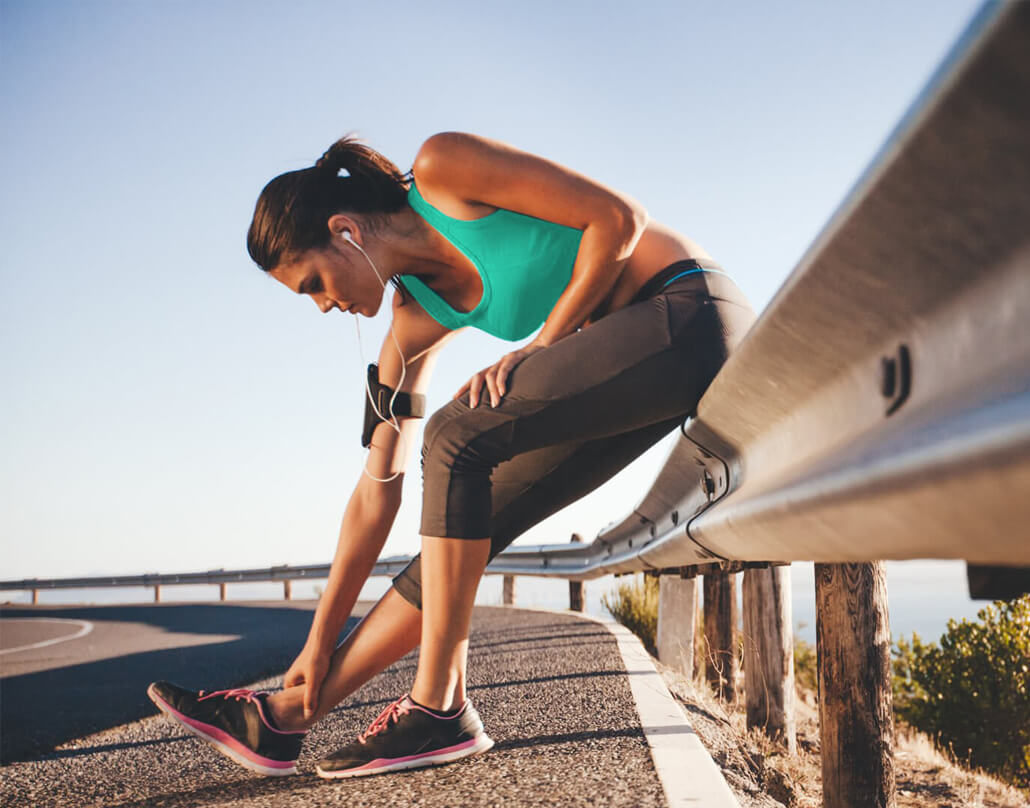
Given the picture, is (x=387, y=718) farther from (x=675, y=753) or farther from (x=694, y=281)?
(x=694, y=281)

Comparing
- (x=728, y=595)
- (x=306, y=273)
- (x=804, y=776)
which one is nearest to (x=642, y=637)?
(x=728, y=595)

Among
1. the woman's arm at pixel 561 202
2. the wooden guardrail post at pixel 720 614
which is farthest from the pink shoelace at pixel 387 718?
the wooden guardrail post at pixel 720 614

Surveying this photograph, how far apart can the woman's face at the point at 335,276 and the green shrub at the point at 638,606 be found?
6575 millimetres

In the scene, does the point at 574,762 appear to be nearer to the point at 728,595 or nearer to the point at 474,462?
the point at 474,462

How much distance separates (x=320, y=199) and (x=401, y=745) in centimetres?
167

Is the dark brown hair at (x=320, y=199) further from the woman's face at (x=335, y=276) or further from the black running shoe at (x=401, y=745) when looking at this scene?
the black running shoe at (x=401, y=745)

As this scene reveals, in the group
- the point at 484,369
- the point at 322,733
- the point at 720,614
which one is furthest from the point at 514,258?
the point at 720,614

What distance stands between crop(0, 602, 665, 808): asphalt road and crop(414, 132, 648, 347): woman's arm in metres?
1.18

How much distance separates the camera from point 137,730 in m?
3.78

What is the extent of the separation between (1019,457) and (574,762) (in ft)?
6.43

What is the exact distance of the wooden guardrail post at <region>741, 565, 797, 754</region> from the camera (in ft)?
14.5

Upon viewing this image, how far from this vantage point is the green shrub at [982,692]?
22.9ft

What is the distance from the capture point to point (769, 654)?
450 cm

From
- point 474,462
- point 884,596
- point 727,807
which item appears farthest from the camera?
point 884,596
